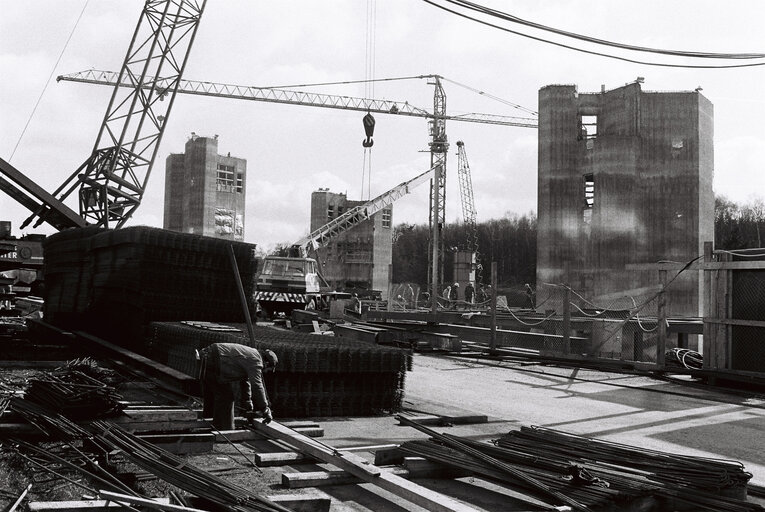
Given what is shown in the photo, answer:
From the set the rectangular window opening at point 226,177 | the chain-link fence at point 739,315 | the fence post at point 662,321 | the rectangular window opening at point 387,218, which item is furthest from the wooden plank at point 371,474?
the rectangular window opening at point 226,177

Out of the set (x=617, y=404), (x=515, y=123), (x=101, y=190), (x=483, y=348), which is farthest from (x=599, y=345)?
(x=515, y=123)

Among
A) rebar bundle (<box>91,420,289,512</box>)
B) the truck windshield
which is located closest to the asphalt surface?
rebar bundle (<box>91,420,289,512</box>)

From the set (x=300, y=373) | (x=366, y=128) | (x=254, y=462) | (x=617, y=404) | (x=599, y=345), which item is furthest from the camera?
(x=366, y=128)

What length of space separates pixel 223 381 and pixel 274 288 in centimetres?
2245

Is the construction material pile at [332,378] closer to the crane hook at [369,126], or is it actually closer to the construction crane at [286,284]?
the construction crane at [286,284]

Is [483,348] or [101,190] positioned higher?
[101,190]

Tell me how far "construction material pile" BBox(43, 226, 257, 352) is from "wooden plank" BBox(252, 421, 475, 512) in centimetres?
552

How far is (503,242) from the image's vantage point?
10400 centimetres

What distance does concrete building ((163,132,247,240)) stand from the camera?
6800cm

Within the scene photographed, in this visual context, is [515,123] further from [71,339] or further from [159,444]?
[159,444]

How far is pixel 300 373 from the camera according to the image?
25.7 ft

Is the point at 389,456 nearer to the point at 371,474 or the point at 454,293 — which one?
the point at 371,474

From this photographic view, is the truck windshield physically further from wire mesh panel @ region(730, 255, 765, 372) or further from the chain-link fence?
wire mesh panel @ region(730, 255, 765, 372)

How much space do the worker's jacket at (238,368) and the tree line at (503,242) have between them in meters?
74.8
